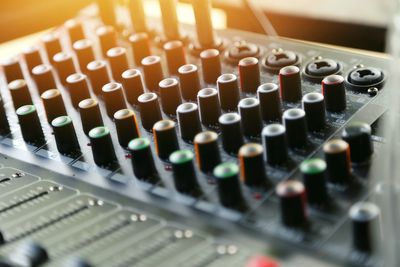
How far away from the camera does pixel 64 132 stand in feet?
3.61

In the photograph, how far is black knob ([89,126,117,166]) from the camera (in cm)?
104

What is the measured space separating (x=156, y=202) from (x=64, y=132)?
0.25 m

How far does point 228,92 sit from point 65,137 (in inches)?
10.9

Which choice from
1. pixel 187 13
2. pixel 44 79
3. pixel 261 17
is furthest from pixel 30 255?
pixel 187 13

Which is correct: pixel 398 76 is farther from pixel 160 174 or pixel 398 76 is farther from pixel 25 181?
pixel 25 181

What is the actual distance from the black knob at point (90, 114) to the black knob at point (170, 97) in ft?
0.37

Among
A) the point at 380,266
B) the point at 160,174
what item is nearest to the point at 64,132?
the point at 160,174

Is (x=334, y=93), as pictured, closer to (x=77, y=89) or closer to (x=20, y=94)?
(x=77, y=89)

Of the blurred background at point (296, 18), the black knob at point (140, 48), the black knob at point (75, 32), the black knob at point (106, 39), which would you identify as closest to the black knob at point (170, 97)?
the black knob at point (140, 48)

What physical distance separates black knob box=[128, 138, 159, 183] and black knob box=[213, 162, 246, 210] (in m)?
0.13

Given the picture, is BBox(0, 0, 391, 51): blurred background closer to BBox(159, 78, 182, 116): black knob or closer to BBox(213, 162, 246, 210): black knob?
BBox(159, 78, 182, 116): black knob

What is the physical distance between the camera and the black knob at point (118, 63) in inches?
52.0

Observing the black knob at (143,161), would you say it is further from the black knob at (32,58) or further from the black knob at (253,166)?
the black knob at (32,58)

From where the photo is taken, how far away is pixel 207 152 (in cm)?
96
